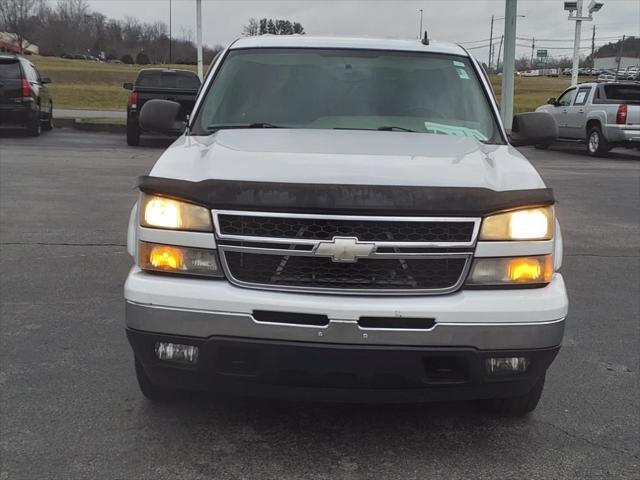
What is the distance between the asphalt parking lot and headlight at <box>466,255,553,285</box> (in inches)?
32.7

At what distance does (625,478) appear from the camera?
2926 mm

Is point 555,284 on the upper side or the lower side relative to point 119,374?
upper

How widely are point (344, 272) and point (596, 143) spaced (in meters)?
17.2

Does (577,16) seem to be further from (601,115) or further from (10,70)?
(10,70)

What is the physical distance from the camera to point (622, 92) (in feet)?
59.4

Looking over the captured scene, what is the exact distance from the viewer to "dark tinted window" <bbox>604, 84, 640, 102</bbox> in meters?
17.9

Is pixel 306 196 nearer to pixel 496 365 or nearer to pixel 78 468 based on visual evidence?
pixel 496 365

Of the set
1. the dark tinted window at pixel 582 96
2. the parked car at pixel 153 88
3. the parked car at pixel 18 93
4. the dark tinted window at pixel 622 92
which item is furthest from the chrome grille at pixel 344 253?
the dark tinted window at pixel 582 96

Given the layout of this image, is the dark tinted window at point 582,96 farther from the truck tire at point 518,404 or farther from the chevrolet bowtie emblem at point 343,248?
the chevrolet bowtie emblem at point 343,248

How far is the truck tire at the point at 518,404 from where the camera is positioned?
10.9 feet

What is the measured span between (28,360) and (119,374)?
0.59 meters

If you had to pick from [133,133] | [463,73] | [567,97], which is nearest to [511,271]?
[463,73]

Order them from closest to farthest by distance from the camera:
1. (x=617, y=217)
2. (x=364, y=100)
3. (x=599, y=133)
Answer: (x=364, y=100) → (x=617, y=217) → (x=599, y=133)

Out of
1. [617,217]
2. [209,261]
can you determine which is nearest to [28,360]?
[209,261]
